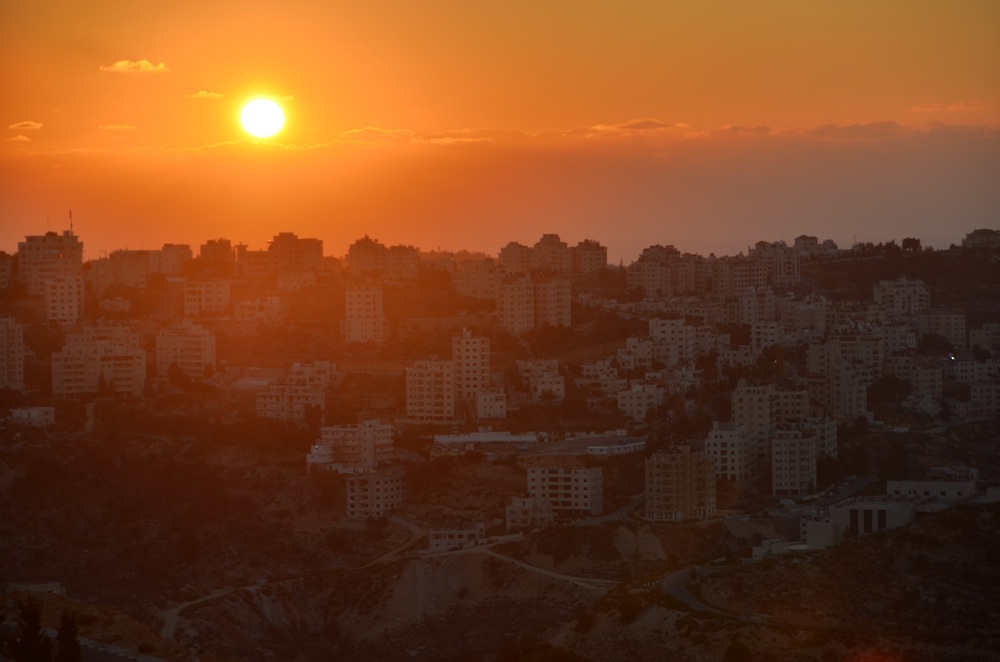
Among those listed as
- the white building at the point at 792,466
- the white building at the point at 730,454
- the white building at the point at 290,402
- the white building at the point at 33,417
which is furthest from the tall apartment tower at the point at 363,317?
the white building at the point at 792,466

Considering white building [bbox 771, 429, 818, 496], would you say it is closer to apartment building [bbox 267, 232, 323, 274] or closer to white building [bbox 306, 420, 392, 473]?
white building [bbox 306, 420, 392, 473]

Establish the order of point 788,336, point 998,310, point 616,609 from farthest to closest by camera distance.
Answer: point 998,310 < point 788,336 < point 616,609

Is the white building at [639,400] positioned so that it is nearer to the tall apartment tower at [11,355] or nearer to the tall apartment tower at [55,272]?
the tall apartment tower at [11,355]

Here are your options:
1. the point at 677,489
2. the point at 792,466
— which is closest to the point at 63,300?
the point at 677,489

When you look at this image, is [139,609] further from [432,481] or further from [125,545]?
[432,481]

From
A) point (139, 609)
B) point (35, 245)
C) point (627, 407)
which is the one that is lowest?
point (139, 609)

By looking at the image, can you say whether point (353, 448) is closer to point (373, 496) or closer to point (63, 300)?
point (373, 496)

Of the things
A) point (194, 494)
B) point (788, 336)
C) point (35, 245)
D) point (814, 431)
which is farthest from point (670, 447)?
point (35, 245)
